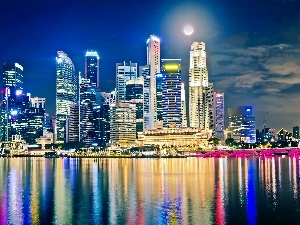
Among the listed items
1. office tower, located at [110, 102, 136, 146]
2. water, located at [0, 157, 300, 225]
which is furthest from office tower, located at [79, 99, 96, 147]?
water, located at [0, 157, 300, 225]

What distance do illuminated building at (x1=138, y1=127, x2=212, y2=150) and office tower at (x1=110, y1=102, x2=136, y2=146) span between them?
367 inches

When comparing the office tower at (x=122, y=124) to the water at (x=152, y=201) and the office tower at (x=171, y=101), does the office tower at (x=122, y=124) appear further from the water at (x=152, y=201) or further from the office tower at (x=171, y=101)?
the water at (x=152, y=201)

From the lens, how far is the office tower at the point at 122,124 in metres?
179

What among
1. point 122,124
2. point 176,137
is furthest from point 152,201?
point 122,124

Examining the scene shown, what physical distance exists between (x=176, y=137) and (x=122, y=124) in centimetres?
2326

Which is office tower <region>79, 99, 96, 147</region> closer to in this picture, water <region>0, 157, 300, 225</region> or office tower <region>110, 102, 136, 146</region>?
office tower <region>110, 102, 136, 146</region>

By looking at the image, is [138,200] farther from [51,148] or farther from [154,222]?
[51,148]

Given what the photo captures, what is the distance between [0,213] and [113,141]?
484 ft

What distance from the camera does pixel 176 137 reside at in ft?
550

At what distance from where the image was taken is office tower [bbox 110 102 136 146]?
178875 mm

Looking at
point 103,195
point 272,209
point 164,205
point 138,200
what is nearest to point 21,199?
point 103,195

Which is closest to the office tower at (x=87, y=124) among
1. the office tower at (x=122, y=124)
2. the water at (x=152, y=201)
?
the office tower at (x=122, y=124)

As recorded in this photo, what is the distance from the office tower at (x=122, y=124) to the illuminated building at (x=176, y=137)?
30.6ft

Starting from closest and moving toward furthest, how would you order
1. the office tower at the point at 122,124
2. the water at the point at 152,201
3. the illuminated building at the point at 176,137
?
the water at the point at 152,201
the illuminated building at the point at 176,137
the office tower at the point at 122,124
